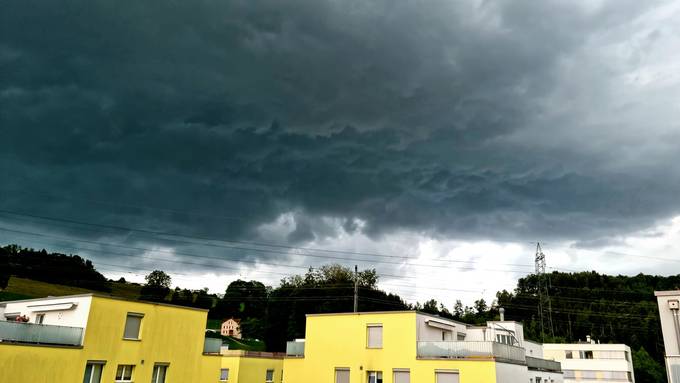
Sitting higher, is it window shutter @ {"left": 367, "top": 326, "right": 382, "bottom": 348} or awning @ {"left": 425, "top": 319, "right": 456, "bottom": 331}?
awning @ {"left": 425, "top": 319, "right": 456, "bottom": 331}

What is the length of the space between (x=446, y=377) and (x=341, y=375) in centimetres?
769

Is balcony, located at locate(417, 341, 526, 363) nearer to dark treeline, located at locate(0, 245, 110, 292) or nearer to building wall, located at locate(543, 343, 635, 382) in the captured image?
building wall, located at locate(543, 343, 635, 382)

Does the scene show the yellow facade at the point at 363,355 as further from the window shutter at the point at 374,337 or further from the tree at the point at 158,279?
the tree at the point at 158,279

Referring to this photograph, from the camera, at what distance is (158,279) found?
13538cm

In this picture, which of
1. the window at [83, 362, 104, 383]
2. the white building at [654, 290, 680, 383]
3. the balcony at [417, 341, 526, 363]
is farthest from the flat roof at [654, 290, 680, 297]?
the window at [83, 362, 104, 383]

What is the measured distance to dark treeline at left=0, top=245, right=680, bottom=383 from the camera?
79188 millimetres

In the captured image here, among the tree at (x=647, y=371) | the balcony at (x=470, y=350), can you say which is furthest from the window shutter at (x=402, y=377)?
the tree at (x=647, y=371)

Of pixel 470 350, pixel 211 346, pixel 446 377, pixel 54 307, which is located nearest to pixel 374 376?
pixel 446 377

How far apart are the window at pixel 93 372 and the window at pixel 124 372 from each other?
1.10 metres

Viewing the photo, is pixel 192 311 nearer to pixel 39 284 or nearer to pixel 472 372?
pixel 472 372

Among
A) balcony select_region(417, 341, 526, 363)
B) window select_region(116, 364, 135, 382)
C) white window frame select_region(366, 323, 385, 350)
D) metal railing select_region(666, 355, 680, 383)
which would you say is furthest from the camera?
white window frame select_region(366, 323, 385, 350)

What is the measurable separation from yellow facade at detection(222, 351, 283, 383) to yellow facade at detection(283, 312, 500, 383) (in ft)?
12.8

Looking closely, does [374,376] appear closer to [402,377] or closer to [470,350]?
[402,377]

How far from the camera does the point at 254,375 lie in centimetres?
3806
